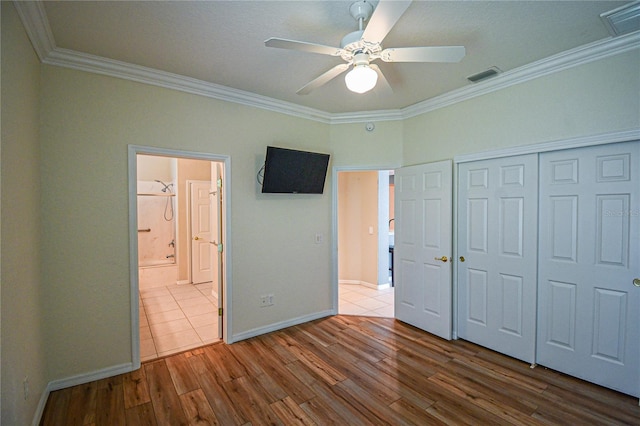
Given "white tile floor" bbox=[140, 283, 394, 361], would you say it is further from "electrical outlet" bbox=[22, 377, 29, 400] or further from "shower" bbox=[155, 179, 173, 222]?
"shower" bbox=[155, 179, 173, 222]

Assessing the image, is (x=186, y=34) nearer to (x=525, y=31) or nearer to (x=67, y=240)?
(x=67, y=240)

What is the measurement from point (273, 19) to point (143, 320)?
3.76 metres

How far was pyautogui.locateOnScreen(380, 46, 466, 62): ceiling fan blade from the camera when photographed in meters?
1.69

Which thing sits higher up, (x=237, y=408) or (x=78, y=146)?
(x=78, y=146)

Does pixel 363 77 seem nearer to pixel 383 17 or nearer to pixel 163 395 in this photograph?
pixel 383 17

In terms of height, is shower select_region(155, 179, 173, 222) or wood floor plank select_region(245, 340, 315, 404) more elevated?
shower select_region(155, 179, 173, 222)

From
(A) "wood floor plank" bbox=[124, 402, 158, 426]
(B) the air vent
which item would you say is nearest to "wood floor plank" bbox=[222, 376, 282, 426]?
(A) "wood floor plank" bbox=[124, 402, 158, 426]

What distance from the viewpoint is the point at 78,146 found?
7.78 feet

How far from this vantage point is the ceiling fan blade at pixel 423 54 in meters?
1.69

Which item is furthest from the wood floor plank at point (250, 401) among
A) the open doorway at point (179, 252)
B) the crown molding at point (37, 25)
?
the crown molding at point (37, 25)

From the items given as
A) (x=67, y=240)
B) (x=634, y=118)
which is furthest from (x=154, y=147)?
(x=634, y=118)

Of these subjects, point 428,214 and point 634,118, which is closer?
point 634,118

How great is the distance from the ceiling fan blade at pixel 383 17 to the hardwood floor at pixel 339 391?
2.40 meters

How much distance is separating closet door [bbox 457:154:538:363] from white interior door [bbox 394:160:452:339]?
0.51 ft
